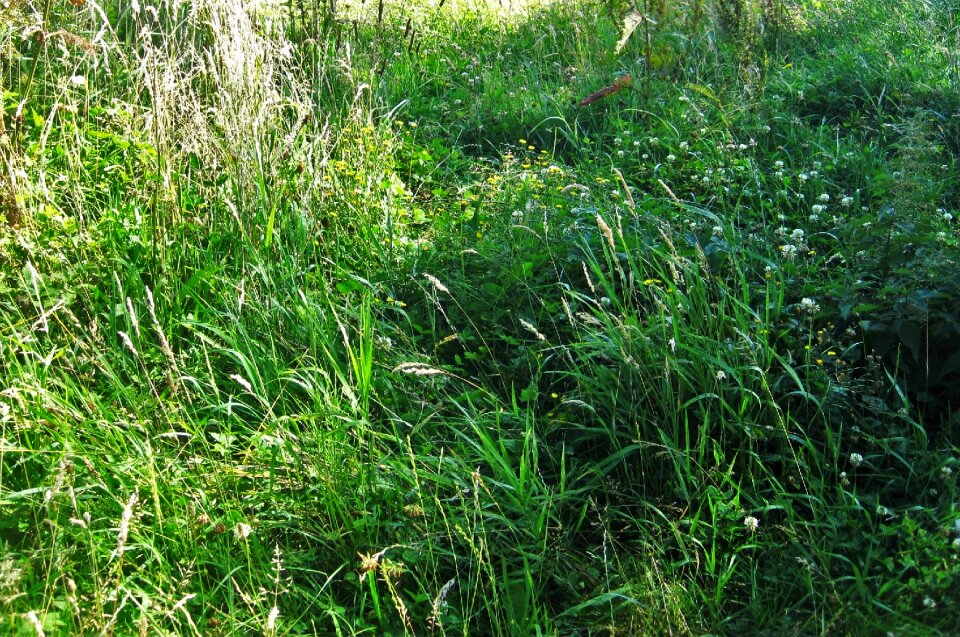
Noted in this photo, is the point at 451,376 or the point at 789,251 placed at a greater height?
the point at 789,251

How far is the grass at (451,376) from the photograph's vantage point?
7.34 feet

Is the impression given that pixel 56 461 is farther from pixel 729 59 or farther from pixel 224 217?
pixel 729 59

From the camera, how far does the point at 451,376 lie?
113 inches

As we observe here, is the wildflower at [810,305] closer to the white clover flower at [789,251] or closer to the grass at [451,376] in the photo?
the grass at [451,376]

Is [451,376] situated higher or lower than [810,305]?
lower

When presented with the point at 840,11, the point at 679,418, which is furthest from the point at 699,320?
the point at 840,11

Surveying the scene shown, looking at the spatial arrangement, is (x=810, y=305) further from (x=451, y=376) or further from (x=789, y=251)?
(x=451, y=376)

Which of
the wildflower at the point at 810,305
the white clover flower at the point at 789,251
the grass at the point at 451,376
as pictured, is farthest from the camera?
the white clover flower at the point at 789,251

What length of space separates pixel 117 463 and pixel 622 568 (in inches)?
54.0

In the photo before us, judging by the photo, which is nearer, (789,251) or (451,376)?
(451,376)

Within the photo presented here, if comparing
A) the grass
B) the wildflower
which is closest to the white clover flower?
the grass

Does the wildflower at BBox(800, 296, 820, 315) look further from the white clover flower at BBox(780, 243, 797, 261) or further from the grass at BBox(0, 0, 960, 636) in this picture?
the white clover flower at BBox(780, 243, 797, 261)

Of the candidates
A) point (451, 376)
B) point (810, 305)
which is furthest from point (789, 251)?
point (451, 376)

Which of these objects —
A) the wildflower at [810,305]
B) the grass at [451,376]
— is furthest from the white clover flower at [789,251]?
the wildflower at [810,305]
